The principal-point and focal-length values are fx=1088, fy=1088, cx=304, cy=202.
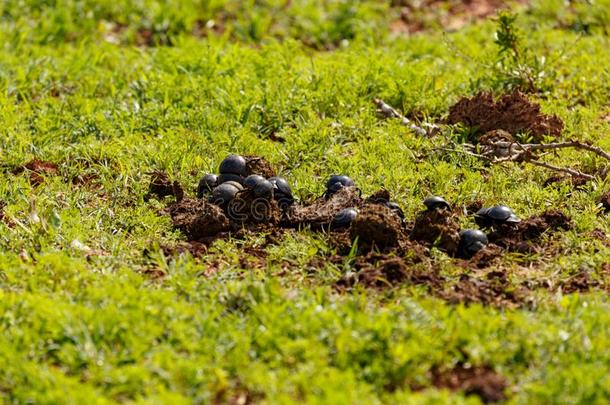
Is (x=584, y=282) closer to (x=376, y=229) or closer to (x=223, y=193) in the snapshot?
(x=376, y=229)

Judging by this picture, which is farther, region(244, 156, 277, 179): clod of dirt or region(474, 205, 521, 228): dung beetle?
region(244, 156, 277, 179): clod of dirt

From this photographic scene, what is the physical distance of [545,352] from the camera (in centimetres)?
479

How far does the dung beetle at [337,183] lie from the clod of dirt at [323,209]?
5 cm

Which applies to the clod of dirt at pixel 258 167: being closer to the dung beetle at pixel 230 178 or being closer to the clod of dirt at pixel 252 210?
the dung beetle at pixel 230 178

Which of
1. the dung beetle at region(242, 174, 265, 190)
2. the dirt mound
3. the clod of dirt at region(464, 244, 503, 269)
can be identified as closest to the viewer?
the clod of dirt at region(464, 244, 503, 269)

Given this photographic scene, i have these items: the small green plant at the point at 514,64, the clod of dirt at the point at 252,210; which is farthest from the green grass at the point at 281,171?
the clod of dirt at the point at 252,210

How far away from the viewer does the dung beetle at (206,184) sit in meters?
6.73

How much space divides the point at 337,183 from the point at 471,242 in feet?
3.34

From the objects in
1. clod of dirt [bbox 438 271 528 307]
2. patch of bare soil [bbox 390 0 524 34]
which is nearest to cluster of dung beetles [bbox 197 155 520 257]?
clod of dirt [bbox 438 271 528 307]

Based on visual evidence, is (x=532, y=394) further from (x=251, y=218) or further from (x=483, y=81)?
(x=483, y=81)

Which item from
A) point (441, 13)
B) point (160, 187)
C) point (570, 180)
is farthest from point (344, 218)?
point (441, 13)

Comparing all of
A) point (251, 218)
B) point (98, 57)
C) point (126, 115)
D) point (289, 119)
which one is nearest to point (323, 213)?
point (251, 218)

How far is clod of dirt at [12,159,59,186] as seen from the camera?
23.5ft

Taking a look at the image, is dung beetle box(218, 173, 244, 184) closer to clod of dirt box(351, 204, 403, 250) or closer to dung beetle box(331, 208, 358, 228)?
dung beetle box(331, 208, 358, 228)
